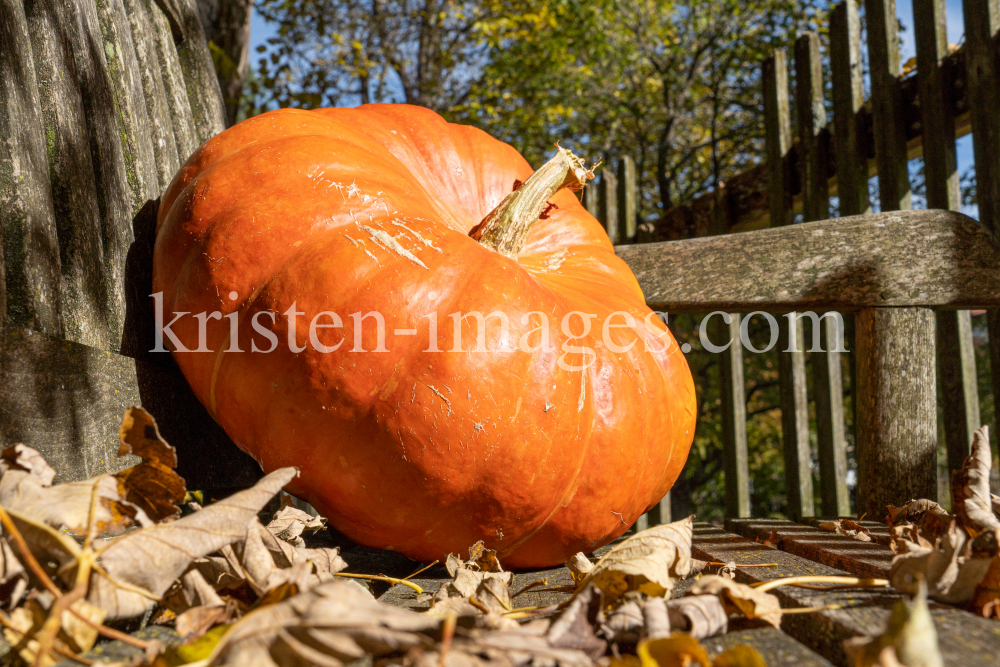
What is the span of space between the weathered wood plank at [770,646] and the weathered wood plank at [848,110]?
2304 mm

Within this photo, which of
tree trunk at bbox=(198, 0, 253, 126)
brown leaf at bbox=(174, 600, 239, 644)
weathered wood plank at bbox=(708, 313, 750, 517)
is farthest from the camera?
tree trunk at bbox=(198, 0, 253, 126)

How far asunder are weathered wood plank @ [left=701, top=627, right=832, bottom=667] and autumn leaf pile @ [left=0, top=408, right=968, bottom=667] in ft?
0.08

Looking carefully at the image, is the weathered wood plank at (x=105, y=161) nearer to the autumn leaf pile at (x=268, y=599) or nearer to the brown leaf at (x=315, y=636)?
the autumn leaf pile at (x=268, y=599)

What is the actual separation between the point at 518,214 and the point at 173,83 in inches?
44.7

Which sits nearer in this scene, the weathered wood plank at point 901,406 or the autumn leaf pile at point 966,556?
the autumn leaf pile at point 966,556

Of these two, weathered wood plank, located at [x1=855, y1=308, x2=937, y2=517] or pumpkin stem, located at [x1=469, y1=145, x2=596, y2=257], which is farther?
weathered wood plank, located at [x1=855, y1=308, x2=937, y2=517]

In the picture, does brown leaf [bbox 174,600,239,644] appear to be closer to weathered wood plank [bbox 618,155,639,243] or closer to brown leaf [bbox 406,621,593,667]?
brown leaf [bbox 406,621,593,667]

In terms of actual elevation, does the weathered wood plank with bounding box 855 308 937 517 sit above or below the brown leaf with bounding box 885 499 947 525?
above

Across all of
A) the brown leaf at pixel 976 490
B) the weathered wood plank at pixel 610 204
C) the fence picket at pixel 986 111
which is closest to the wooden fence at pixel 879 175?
the fence picket at pixel 986 111

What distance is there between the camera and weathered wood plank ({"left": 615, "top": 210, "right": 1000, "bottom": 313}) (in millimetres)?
1962

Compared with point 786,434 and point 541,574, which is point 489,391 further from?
point 786,434

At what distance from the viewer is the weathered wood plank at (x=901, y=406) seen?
6.55 feet

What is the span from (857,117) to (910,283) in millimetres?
1105

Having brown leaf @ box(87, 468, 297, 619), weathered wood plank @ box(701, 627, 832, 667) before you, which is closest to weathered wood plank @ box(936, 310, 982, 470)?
weathered wood plank @ box(701, 627, 832, 667)
